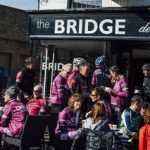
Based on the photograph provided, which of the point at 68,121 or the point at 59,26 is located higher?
the point at 59,26

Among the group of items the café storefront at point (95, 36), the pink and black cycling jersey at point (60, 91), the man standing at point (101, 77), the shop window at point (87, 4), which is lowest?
the pink and black cycling jersey at point (60, 91)

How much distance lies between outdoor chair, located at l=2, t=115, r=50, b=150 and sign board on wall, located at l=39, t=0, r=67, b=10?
7135 millimetres

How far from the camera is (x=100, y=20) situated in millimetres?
13430

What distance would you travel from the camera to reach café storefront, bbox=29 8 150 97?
42.7ft

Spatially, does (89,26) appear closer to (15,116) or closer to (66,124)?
(15,116)

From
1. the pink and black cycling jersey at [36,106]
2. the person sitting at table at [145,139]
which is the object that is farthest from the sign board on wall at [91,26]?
the person sitting at table at [145,139]

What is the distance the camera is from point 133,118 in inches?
323

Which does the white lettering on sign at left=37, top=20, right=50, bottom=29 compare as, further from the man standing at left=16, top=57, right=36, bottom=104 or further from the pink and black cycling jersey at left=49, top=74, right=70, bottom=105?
the pink and black cycling jersey at left=49, top=74, right=70, bottom=105

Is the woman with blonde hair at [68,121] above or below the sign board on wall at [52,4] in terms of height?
below

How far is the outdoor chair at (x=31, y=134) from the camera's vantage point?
8172mm

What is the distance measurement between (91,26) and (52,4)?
206 cm

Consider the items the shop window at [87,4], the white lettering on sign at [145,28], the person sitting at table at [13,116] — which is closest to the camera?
the person sitting at table at [13,116]

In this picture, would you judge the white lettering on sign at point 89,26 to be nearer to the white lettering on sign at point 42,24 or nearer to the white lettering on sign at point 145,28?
the white lettering on sign at point 42,24

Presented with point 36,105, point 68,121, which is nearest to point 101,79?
point 36,105
